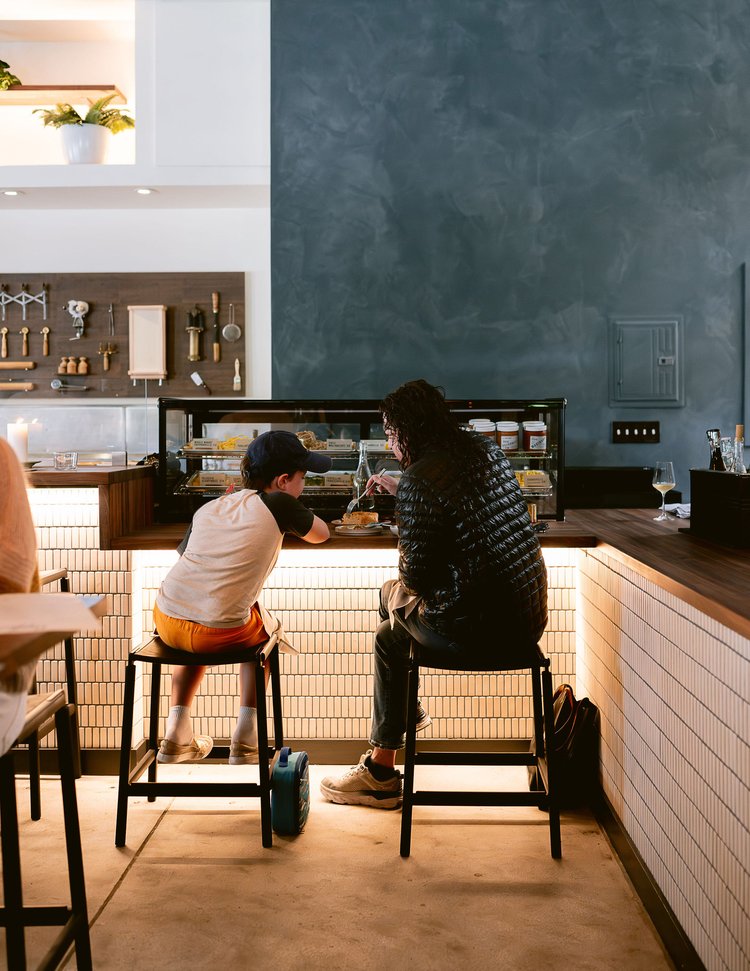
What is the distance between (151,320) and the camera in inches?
203

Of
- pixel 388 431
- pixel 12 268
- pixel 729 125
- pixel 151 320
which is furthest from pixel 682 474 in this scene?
pixel 12 268

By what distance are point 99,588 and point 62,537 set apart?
0.82 ft

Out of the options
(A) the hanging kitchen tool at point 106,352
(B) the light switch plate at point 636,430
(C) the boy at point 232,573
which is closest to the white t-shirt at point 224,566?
(C) the boy at point 232,573

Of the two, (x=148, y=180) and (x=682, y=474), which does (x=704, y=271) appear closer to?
(x=682, y=474)

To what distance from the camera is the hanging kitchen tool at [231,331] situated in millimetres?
5156

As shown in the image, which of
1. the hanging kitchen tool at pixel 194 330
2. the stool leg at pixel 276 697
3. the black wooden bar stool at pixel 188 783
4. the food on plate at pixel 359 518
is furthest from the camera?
the hanging kitchen tool at pixel 194 330

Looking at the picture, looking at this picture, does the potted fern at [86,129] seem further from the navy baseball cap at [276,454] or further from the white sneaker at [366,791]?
the white sneaker at [366,791]

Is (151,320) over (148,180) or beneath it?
beneath

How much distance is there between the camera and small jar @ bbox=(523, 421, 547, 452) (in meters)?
3.32

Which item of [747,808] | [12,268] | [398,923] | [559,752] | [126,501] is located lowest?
[398,923]

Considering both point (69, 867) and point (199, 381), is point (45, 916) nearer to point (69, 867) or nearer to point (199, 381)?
point (69, 867)

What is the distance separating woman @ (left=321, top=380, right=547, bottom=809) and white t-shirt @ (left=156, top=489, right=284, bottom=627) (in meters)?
0.45

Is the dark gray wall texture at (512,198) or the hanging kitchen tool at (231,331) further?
the hanging kitchen tool at (231,331)

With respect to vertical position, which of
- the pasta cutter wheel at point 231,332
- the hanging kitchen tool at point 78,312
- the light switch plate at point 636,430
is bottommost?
the light switch plate at point 636,430
